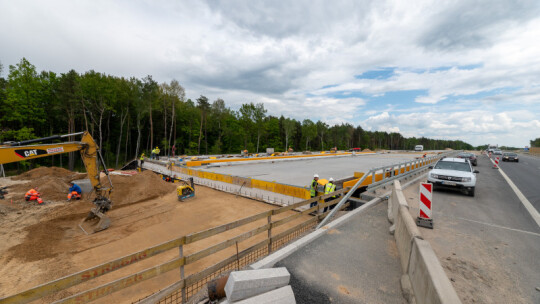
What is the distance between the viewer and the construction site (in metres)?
3.17

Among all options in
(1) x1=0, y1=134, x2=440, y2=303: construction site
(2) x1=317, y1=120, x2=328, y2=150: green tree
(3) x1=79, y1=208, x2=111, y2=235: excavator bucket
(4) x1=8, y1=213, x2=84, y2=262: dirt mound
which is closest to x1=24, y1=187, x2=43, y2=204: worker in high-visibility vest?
(1) x1=0, y1=134, x2=440, y2=303: construction site

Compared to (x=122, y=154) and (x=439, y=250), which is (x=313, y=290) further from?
(x=122, y=154)

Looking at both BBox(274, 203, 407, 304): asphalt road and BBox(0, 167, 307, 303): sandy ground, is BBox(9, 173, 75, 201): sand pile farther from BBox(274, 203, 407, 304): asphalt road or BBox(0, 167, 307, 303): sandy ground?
BBox(274, 203, 407, 304): asphalt road

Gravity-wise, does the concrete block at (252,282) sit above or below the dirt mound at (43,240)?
above

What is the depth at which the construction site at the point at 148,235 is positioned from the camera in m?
3.17

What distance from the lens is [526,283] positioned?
3510mm

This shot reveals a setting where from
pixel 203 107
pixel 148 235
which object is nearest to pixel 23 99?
pixel 203 107

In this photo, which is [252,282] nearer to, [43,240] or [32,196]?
[43,240]

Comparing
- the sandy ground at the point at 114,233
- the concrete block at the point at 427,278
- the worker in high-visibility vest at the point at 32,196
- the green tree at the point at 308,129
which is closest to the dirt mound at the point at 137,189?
the sandy ground at the point at 114,233

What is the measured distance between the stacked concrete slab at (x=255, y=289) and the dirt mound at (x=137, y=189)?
521 inches

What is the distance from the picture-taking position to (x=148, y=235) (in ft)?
29.2

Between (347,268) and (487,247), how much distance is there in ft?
11.9

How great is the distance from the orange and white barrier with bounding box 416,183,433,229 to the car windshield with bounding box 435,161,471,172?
6.31 meters

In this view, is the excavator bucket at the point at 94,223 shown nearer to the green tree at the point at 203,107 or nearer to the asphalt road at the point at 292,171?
the asphalt road at the point at 292,171
